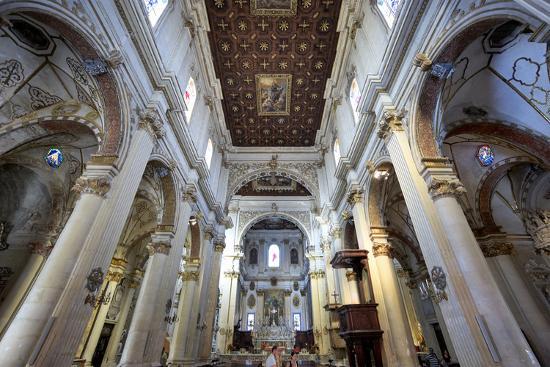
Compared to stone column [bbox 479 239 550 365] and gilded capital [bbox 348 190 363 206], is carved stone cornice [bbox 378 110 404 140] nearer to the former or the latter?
gilded capital [bbox 348 190 363 206]

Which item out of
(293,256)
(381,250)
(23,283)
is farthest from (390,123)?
(293,256)

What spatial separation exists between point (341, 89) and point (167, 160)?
28.7 feet

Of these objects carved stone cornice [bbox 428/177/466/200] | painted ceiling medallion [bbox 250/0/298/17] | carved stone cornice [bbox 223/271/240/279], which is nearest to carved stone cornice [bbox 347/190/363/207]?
carved stone cornice [bbox 428/177/466/200]

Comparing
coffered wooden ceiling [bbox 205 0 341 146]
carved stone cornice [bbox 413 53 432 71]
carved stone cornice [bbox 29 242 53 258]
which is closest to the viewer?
carved stone cornice [bbox 413 53 432 71]

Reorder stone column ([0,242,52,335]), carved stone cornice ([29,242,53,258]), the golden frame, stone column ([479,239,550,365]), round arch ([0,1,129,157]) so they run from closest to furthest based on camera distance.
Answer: round arch ([0,1,129,157]), stone column ([479,239,550,365]), stone column ([0,242,52,335]), carved stone cornice ([29,242,53,258]), the golden frame

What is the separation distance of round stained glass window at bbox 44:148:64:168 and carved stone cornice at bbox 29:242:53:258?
2.96 meters

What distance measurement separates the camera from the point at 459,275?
15.5 ft

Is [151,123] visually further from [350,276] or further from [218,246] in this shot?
[350,276]

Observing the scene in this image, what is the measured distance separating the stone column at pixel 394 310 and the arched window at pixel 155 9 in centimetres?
1018

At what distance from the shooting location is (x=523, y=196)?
980 cm

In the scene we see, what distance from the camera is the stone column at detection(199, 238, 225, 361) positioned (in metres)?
12.1

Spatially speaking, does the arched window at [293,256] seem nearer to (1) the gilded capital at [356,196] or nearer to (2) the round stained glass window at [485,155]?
(1) the gilded capital at [356,196]

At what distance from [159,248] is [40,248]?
15.6 feet

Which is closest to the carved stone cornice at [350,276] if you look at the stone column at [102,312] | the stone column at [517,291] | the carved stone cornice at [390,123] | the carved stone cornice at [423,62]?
the stone column at [517,291]
